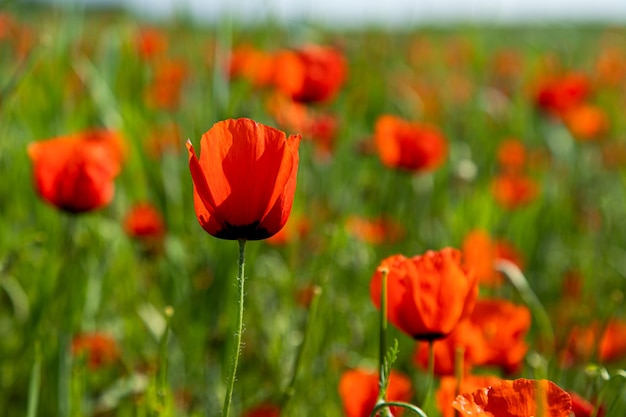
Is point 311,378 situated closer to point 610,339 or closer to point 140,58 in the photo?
point 610,339

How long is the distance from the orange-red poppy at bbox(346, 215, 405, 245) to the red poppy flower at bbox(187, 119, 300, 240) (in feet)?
4.40

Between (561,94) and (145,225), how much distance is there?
1.84 metres

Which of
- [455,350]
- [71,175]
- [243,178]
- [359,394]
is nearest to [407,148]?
[71,175]

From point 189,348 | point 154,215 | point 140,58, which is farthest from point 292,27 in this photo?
point 189,348

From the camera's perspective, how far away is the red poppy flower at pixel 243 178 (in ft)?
2.86

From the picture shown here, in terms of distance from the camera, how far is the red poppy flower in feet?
2.86

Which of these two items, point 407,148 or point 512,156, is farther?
point 512,156

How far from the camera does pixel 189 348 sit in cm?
175

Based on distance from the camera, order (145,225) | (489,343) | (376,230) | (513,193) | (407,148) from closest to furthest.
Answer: (489,343)
(145,225)
(407,148)
(376,230)
(513,193)

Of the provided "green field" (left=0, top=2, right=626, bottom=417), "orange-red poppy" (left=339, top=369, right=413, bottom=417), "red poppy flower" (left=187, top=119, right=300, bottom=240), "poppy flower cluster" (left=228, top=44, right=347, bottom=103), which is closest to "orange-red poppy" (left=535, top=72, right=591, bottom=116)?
"green field" (left=0, top=2, right=626, bottom=417)

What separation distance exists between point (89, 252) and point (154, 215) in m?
0.20

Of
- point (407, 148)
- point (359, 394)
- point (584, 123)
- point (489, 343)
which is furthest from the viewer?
point (584, 123)

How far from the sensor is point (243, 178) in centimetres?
88

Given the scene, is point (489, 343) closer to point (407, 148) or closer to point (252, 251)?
point (252, 251)
